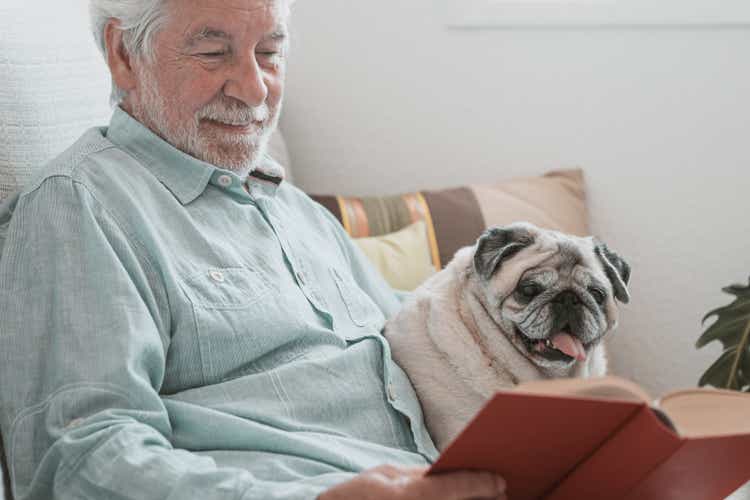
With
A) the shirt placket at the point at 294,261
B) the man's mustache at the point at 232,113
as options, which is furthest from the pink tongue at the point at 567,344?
the man's mustache at the point at 232,113

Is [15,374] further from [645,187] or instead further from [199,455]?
[645,187]

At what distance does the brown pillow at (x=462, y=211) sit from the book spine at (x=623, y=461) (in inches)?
41.4

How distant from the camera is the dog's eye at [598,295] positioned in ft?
4.63

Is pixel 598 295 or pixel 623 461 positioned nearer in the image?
pixel 623 461

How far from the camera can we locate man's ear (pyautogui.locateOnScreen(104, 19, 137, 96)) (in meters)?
1.35

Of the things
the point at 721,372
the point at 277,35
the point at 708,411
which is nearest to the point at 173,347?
the point at 277,35

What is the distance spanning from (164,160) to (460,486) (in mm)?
676

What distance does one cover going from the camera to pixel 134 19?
4.31 feet

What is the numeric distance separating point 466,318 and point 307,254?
267 mm

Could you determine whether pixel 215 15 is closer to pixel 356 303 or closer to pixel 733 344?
pixel 356 303

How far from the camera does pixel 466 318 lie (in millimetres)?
1452

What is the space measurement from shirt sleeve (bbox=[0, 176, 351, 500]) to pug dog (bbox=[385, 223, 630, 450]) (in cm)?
38

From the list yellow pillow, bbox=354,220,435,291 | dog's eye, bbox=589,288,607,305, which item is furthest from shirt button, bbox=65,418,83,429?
yellow pillow, bbox=354,220,435,291

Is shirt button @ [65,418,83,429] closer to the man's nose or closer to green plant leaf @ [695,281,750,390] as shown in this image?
the man's nose
